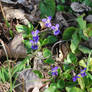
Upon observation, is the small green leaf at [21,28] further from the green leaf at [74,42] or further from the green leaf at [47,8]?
the green leaf at [74,42]

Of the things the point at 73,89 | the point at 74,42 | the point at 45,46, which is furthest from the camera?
the point at 45,46

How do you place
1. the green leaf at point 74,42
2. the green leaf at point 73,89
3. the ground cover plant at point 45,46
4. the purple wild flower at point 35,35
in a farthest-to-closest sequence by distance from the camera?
the purple wild flower at point 35,35, the green leaf at point 74,42, the ground cover plant at point 45,46, the green leaf at point 73,89

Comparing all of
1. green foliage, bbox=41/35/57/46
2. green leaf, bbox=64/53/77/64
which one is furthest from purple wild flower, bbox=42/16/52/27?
green leaf, bbox=64/53/77/64

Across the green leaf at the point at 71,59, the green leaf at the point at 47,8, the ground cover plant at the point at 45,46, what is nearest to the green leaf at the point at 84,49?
the ground cover plant at the point at 45,46

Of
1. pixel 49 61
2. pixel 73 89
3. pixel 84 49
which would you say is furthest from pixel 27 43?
pixel 73 89

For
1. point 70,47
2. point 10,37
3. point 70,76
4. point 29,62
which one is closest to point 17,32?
point 10,37

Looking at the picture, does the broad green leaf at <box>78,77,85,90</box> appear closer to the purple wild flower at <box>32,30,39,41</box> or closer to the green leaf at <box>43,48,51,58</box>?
the green leaf at <box>43,48,51,58</box>

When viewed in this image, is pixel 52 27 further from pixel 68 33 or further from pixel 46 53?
pixel 46 53

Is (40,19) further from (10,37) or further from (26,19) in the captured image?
(10,37)
